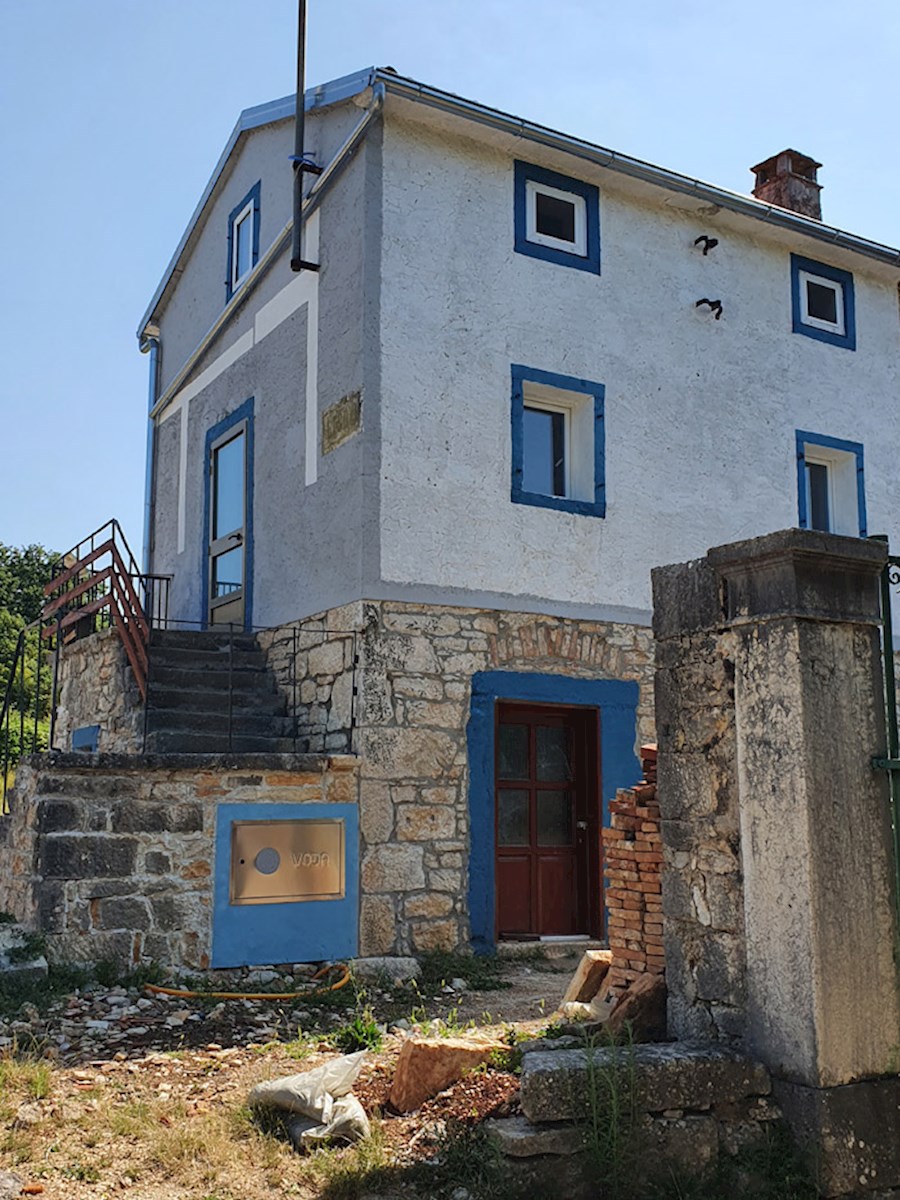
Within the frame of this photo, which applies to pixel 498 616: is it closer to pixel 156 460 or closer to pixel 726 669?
pixel 726 669

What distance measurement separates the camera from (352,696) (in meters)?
9.00

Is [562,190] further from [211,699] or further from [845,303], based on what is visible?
[211,699]

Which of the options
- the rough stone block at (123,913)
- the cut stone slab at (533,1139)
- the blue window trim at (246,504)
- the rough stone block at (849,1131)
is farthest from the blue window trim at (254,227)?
the rough stone block at (849,1131)

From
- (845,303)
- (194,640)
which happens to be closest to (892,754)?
(194,640)

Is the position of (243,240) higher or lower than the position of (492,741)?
higher

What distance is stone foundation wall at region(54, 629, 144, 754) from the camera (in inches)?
386

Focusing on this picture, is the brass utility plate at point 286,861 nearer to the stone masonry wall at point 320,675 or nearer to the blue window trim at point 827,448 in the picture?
the stone masonry wall at point 320,675

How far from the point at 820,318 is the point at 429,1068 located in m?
9.74

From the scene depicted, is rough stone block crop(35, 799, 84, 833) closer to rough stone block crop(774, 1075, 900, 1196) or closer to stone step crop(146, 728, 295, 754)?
stone step crop(146, 728, 295, 754)

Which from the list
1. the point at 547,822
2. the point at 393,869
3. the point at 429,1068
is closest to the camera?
the point at 429,1068

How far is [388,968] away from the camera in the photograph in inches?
330

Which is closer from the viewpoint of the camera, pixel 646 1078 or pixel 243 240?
pixel 646 1078

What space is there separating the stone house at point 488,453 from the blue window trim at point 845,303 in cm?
5

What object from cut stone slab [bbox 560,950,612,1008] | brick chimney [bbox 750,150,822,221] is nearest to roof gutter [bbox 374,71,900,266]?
brick chimney [bbox 750,150,822,221]
